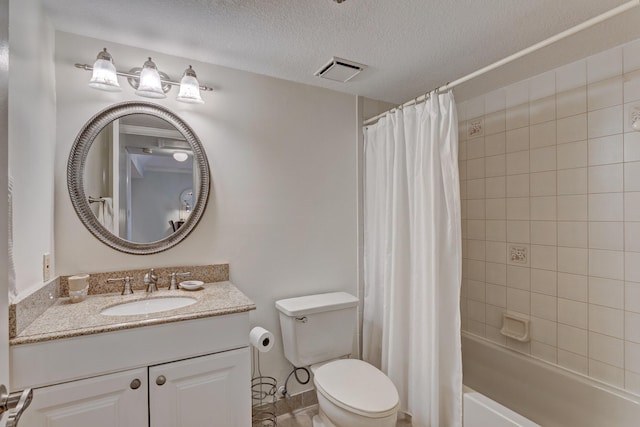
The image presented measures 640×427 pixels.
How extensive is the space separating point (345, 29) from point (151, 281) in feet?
5.28

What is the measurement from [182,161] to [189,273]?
A: 64 centimetres

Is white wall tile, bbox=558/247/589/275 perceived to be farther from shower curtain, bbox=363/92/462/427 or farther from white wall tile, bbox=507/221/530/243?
shower curtain, bbox=363/92/462/427

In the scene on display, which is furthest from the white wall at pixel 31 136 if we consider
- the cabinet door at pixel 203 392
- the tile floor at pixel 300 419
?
the tile floor at pixel 300 419

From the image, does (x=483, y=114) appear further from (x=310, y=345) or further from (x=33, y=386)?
(x=33, y=386)

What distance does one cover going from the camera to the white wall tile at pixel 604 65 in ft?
5.59

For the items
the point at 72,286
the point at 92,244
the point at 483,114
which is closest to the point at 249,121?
the point at 92,244

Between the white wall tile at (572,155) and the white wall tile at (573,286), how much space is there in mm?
657

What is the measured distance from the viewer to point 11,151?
1.13 metres

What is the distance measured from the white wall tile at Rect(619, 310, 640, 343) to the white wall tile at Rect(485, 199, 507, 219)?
839mm

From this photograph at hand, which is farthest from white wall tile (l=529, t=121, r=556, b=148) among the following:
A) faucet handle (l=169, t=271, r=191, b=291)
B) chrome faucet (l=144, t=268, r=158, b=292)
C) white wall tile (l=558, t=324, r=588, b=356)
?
chrome faucet (l=144, t=268, r=158, b=292)

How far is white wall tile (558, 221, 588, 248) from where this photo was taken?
1852 mm

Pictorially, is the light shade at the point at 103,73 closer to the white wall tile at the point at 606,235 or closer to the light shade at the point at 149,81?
the light shade at the point at 149,81

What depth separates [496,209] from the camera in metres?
2.32

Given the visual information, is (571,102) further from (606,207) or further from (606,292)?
(606,292)
